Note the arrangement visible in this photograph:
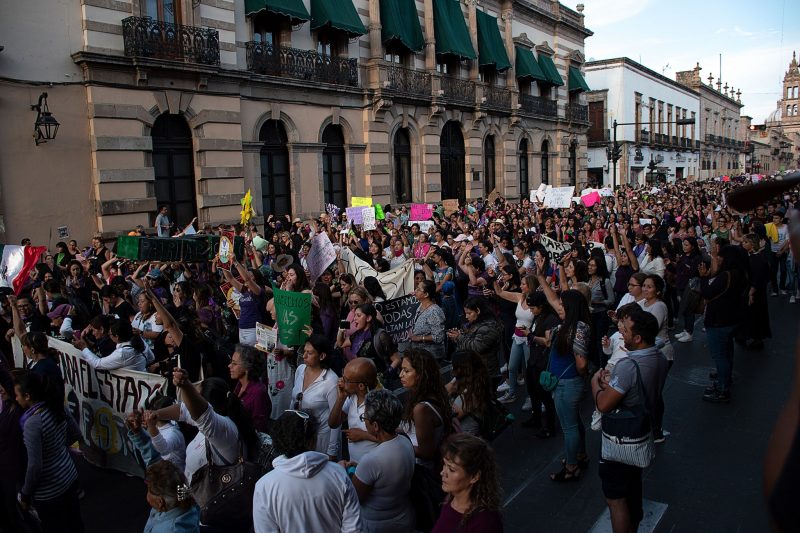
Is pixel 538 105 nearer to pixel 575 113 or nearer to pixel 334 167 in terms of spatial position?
pixel 575 113

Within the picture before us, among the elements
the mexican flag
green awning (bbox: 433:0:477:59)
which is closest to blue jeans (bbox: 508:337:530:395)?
the mexican flag

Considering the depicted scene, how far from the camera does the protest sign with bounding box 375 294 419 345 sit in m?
7.33

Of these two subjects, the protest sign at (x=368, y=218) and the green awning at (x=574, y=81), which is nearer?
→ the protest sign at (x=368, y=218)

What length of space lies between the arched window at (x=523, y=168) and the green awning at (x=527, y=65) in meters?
3.30

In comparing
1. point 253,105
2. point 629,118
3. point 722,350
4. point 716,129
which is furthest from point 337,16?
point 716,129

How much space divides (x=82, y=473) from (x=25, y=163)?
34.8 ft

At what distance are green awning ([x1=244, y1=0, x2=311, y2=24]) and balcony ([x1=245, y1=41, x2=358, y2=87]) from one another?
942 mm

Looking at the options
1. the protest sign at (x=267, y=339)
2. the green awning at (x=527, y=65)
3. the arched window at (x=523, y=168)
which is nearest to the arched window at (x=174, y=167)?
the protest sign at (x=267, y=339)

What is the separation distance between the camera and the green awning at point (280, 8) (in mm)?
18531

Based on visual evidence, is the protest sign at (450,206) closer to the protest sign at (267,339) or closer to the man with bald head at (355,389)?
the protest sign at (267,339)

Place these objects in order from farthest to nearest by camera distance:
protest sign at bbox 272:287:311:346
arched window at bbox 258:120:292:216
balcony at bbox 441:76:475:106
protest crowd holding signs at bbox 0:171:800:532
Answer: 1. balcony at bbox 441:76:475:106
2. arched window at bbox 258:120:292:216
3. protest sign at bbox 272:287:311:346
4. protest crowd holding signs at bbox 0:171:800:532

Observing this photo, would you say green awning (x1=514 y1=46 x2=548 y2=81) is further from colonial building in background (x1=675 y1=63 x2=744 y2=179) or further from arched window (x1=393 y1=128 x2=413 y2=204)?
colonial building in background (x1=675 y1=63 x2=744 y2=179)

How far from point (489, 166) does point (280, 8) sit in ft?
48.7

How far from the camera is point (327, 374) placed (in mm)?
5023
